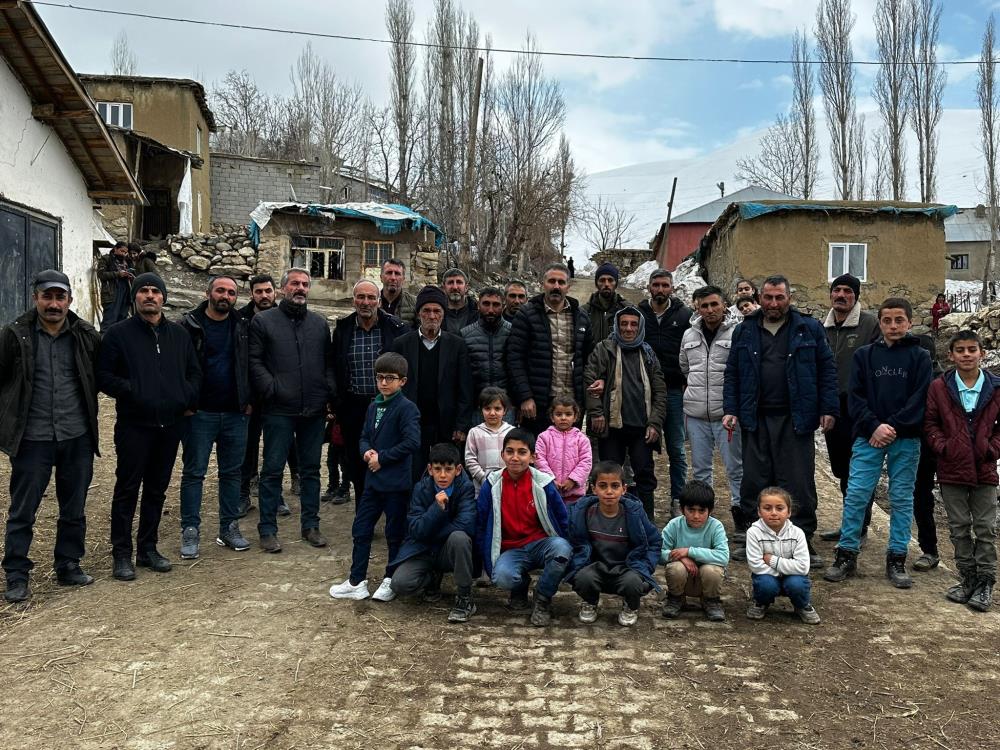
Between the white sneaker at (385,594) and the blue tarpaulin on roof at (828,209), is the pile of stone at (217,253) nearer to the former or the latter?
the blue tarpaulin on roof at (828,209)

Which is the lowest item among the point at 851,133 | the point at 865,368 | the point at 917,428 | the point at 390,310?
the point at 917,428

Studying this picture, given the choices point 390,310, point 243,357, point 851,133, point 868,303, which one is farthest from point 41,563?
point 851,133

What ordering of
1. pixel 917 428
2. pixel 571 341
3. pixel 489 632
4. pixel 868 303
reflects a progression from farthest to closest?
pixel 868 303 → pixel 571 341 → pixel 917 428 → pixel 489 632

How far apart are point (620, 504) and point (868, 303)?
1561cm

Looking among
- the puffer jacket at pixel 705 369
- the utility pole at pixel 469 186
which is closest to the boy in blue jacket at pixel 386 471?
the puffer jacket at pixel 705 369

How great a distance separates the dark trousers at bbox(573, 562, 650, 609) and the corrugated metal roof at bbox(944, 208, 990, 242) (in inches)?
1702

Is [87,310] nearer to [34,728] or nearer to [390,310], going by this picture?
[390,310]

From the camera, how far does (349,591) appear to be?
468 centimetres

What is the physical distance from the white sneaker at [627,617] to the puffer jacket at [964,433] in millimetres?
2211

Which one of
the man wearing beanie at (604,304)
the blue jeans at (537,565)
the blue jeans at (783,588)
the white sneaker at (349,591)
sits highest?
the man wearing beanie at (604,304)

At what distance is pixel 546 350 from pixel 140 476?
301cm

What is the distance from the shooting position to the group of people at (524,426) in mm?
4500

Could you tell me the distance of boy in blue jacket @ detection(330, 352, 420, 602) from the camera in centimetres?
467

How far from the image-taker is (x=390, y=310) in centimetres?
667
